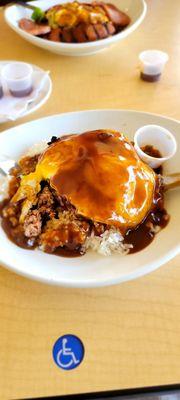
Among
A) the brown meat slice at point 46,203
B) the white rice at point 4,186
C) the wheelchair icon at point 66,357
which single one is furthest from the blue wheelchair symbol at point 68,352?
the white rice at point 4,186

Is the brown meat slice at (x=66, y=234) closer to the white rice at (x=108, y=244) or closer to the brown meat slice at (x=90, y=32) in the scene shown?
the white rice at (x=108, y=244)

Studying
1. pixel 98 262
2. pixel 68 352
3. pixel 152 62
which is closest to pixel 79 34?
pixel 152 62

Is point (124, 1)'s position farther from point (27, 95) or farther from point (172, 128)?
point (172, 128)

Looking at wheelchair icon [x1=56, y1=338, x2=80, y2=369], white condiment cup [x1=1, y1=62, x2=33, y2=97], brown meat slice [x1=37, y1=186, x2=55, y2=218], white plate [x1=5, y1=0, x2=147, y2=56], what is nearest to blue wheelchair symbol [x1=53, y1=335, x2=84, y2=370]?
wheelchair icon [x1=56, y1=338, x2=80, y2=369]

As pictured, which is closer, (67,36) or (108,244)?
(108,244)

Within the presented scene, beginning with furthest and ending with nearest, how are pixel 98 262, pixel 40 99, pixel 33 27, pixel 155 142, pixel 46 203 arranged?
pixel 33 27 → pixel 40 99 → pixel 155 142 → pixel 46 203 → pixel 98 262

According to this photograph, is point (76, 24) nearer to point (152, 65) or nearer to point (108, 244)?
point (152, 65)
